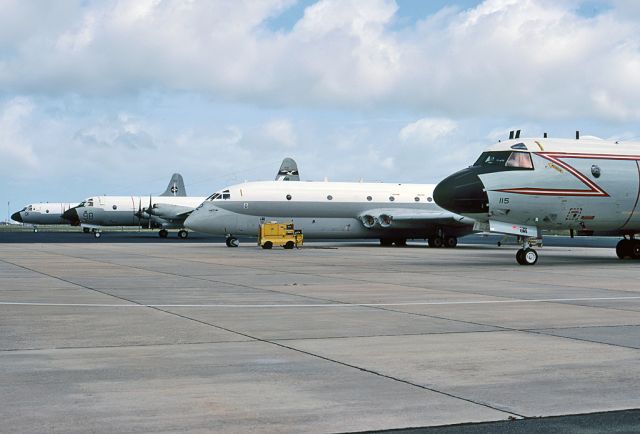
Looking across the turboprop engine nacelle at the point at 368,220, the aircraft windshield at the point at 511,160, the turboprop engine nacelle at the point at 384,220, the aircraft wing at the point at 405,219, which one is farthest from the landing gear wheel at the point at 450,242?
the aircraft windshield at the point at 511,160

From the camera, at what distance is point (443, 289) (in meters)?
17.8

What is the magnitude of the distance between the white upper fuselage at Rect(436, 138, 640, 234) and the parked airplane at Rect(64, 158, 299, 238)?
153 ft

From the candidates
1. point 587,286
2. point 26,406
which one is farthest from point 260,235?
point 26,406

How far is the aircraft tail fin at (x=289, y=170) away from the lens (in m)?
72.6

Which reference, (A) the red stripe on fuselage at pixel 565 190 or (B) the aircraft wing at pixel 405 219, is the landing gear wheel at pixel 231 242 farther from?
(A) the red stripe on fuselage at pixel 565 190

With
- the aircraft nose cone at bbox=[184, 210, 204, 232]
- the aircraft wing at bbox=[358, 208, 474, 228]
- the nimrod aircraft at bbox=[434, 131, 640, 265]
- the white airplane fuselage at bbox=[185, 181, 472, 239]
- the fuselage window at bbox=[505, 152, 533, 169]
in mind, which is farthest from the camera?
the aircraft wing at bbox=[358, 208, 474, 228]

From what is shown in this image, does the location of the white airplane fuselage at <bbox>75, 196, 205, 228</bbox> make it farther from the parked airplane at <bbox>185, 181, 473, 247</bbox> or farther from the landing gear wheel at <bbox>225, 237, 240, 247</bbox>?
the parked airplane at <bbox>185, 181, 473, 247</bbox>

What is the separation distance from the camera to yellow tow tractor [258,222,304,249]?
4503 centimetres

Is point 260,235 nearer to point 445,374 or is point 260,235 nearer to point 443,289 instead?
point 443,289

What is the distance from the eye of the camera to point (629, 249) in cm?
3153

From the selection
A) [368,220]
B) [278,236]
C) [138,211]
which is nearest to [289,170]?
[138,211]

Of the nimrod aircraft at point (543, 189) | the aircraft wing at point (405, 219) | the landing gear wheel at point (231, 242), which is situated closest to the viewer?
the nimrod aircraft at point (543, 189)

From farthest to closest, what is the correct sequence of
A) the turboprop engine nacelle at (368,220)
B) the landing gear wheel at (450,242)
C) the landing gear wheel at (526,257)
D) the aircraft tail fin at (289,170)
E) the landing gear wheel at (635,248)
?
the aircraft tail fin at (289,170) < the landing gear wheel at (450,242) < the turboprop engine nacelle at (368,220) < the landing gear wheel at (635,248) < the landing gear wheel at (526,257)

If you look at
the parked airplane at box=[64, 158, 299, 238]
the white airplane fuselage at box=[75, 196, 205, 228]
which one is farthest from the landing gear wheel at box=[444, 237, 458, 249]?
the white airplane fuselage at box=[75, 196, 205, 228]
